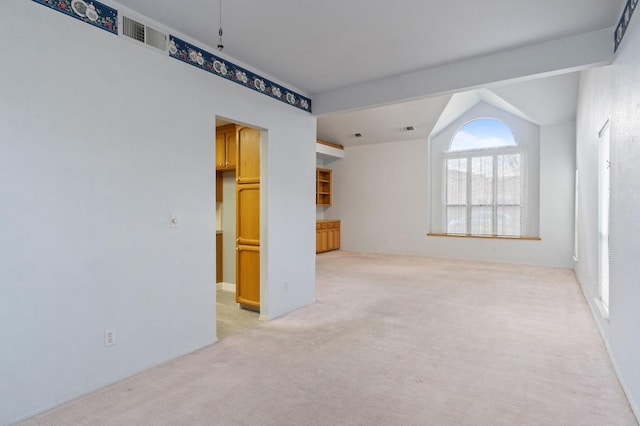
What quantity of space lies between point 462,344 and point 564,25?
2.84m

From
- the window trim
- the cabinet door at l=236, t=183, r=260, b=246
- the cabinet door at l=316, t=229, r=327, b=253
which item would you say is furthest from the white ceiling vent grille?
the window trim

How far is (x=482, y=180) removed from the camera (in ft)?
28.4

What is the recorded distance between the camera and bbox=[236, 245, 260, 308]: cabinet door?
4.31m

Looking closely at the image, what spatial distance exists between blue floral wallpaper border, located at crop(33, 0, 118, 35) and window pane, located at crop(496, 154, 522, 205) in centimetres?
820

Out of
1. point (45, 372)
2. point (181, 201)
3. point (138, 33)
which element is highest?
point (138, 33)

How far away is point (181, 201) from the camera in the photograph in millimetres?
3047

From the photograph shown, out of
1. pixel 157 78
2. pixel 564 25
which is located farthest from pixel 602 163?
pixel 157 78

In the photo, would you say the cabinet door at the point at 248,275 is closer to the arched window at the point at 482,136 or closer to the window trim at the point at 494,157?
the window trim at the point at 494,157

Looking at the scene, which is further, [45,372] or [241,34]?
[241,34]

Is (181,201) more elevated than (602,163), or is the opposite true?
(602,163)

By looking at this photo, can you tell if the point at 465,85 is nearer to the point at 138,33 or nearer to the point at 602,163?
the point at 602,163

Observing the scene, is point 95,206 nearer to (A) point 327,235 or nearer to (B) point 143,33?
(B) point 143,33

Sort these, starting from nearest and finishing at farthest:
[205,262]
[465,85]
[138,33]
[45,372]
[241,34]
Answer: [45,372], [138,33], [241,34], [205,262], [465,85]

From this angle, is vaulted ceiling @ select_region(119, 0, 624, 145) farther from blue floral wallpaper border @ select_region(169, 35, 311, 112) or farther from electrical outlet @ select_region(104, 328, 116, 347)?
electrical outlet @ select_region(104, 328, 116, 347)
